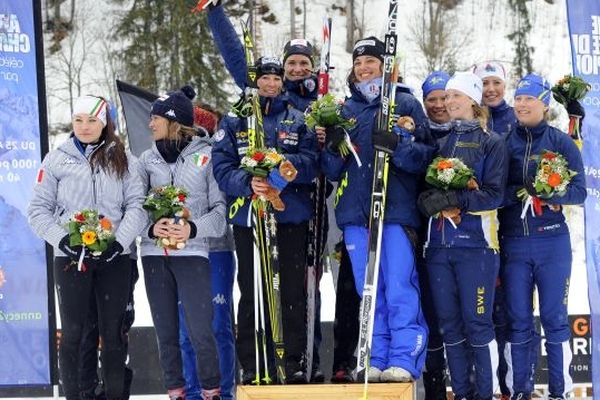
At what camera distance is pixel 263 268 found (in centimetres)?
604

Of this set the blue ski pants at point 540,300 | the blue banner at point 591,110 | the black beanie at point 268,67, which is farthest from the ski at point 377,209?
the blue banner at point 591,110

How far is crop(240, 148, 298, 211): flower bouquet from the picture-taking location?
580cm

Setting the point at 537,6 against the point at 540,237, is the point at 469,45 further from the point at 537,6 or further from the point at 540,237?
the point at 540,237

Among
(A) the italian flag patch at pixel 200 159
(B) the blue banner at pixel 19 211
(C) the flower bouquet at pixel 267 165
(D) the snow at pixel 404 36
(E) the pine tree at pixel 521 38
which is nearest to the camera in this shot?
(C) the flower bouquet at pixel 267 165

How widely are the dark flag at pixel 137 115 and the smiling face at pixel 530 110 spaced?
314 centimetres

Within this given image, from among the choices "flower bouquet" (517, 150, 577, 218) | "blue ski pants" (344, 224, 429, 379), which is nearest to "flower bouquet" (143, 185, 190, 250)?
"blue ski pants" (344, 224, 429, 379)

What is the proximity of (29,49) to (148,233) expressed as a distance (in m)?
2.00

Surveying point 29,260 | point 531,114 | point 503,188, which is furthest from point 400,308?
point 29,260

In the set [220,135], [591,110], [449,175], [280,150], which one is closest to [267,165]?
[280,150]

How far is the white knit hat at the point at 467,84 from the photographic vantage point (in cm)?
604

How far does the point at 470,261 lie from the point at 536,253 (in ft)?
1.69

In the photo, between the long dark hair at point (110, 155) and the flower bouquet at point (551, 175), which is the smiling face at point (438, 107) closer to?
the flower bouquet at point (551, 175)

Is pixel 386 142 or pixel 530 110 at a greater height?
pixel 530 110

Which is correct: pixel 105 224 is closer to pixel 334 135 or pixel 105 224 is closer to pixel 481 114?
pixel 334 135
